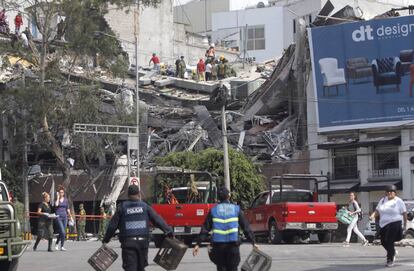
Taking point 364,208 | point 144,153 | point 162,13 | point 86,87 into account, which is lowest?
point 364,208

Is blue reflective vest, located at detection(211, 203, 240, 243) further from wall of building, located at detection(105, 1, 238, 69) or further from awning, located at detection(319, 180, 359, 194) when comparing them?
wall of building, located at detection(105, 1, 238, 69)

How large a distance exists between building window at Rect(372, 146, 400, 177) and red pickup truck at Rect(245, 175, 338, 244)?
54.2 feet

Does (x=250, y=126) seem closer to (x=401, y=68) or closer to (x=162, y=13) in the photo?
(x=401, y=68)

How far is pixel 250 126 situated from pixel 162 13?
18.8m

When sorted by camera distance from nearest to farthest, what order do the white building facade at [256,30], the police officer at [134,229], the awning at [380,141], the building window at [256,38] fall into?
the police officer at [134,229] → the awning at [380,141] → the white building facade at [256,30] → the building window at [256,38]

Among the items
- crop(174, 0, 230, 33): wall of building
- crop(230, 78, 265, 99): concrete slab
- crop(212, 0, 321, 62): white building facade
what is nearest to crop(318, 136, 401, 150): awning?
crop(230, 78, 265, 99): concrete slab

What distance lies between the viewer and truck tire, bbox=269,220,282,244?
27423 mm

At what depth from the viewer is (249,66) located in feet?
210

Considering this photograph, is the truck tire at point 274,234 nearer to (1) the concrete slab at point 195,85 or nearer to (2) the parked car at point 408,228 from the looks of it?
(2) the parked car at point 408,228

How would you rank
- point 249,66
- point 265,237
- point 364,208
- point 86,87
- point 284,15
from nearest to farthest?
1. point 265,237
2. point 86,87
3. point 364,208
4. point 249,66
5. point 284,15

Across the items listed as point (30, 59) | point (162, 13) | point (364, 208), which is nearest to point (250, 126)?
point (364, 208)

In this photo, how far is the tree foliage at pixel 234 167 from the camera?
42.2m

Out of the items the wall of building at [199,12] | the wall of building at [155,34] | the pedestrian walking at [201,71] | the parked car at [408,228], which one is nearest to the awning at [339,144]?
the pedestrian walking at [201,71]

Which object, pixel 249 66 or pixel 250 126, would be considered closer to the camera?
pixel 250 126
